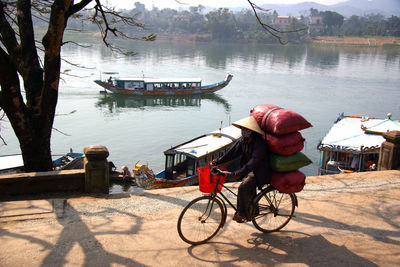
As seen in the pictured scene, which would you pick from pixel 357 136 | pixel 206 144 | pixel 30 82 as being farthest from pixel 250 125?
pixel 357 136

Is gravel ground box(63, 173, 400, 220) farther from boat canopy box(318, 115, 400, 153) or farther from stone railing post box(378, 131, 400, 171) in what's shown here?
boat canopy box(318, 115, 400, 153)

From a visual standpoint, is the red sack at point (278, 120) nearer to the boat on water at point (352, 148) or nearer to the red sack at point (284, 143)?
the red sack at point (284, 143)

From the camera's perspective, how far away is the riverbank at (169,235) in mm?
3939

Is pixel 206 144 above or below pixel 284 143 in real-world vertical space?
below

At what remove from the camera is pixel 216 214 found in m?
4.50

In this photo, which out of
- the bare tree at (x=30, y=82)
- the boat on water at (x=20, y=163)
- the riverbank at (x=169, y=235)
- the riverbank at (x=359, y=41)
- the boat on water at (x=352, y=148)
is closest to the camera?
the riverbank at (x=169, y=235)

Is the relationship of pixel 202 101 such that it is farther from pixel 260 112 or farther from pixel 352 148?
pixel 260 112

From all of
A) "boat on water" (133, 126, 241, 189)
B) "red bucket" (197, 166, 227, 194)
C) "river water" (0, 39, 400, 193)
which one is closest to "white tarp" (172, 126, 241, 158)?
"boat on water" (133, 126, 241, 189)

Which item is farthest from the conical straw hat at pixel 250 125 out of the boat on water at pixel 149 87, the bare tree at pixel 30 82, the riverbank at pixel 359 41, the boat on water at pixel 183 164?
the riverbank at pixel 359 41

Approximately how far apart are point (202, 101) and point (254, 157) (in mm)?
32988

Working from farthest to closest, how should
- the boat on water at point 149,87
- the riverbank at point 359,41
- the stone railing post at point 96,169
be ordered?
1. the riverbank at point 359,41
2. the boat on water at point 149,87
3. the stone railing post at point 96,169

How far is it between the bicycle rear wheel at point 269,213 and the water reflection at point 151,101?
1139 inches

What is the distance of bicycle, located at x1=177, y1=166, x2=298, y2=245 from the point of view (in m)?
4.05

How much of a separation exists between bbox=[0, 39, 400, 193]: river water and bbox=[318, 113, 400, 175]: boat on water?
2.97 metres
